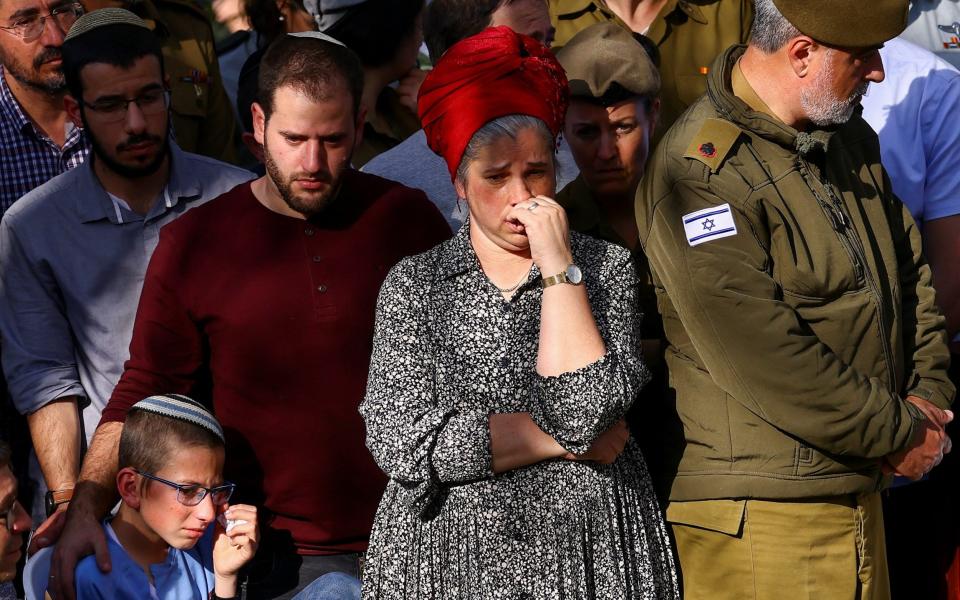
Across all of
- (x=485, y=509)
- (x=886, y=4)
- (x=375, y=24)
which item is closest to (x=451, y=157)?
(x=485, y=509)

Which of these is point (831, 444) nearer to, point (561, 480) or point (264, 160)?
point (561, 480)

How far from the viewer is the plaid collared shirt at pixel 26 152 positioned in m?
4.39

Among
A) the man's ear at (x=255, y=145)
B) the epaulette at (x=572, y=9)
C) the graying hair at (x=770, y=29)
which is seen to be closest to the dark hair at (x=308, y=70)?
the man's ear at (x=255, y=145)

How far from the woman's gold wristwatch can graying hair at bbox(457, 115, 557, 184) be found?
0.34m

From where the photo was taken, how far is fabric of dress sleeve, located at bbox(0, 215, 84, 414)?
3.78 meters

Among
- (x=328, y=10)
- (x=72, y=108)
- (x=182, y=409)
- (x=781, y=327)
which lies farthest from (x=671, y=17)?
(x=182, y=409)

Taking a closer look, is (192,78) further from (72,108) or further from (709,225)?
(709,225)

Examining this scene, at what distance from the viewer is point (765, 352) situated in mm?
3078

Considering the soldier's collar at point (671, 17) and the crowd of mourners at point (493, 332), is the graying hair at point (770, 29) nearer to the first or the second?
the crowd of mourners at point (493, 332)

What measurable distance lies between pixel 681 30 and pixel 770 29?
128cm

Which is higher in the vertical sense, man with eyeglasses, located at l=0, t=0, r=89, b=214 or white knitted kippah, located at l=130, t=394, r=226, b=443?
man with eyeglasses, located at l=0, t=0, r=89, b=214

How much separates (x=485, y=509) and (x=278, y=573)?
75cm

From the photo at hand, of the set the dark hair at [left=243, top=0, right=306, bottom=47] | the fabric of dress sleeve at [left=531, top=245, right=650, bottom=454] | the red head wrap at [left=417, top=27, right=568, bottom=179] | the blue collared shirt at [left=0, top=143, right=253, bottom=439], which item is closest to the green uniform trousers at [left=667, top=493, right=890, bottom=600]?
the fabric of dress sleeve at [left=531, top=245, right=650, bottom=454]

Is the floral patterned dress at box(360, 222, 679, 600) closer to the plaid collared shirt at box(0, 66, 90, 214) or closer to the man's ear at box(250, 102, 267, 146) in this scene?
the man's ear at box(250, 102, 267, 146)
